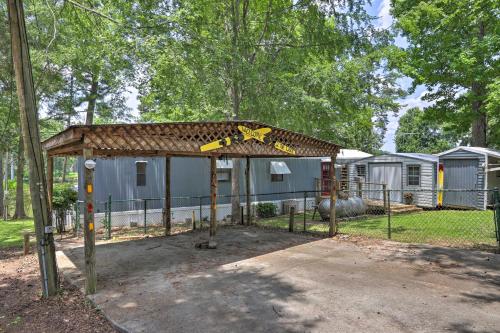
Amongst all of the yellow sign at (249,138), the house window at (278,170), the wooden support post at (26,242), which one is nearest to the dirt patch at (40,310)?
the wooden support post at (26,242)

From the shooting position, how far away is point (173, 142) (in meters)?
6.62

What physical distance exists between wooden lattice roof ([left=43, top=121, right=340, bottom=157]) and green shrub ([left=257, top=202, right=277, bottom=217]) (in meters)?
6.21

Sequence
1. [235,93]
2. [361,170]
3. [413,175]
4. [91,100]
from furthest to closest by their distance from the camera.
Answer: [91,100] < [361,170] < [413,175] < [235,93]

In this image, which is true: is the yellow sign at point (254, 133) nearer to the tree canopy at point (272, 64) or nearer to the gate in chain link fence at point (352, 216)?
the tree canopy at point (272, 64)

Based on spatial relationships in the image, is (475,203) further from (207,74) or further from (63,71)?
(63,71)

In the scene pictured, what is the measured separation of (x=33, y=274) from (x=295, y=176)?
12.9 m

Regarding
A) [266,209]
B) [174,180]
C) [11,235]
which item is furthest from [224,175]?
[11,235]

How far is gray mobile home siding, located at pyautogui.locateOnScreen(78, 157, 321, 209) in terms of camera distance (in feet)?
40.0

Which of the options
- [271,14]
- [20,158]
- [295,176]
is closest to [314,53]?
[271,14]

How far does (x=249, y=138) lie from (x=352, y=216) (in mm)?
7715

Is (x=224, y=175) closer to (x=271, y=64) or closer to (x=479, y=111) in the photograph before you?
(x=271, y=64)

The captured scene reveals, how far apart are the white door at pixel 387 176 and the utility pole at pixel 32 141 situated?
1548 cm

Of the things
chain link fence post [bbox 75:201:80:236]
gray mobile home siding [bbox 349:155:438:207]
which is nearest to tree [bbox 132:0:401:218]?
chain link fence post [bbox 75:201:80:236]

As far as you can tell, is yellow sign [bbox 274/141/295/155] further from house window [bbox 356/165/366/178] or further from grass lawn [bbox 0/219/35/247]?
house window [bbox 356/165/366/178]
